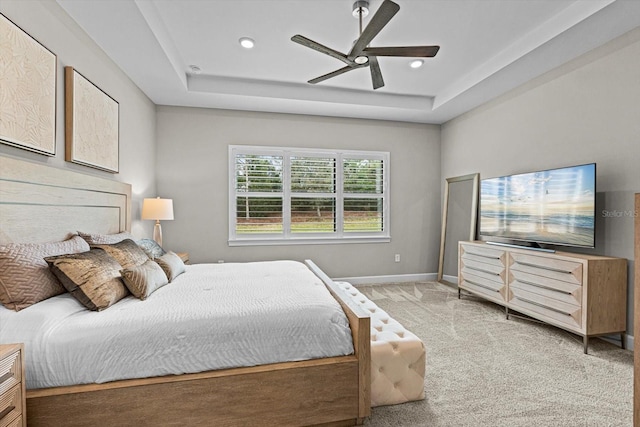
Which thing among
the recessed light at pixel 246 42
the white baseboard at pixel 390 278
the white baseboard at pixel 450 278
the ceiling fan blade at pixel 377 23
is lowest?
the white baseboard at pixel 390 278

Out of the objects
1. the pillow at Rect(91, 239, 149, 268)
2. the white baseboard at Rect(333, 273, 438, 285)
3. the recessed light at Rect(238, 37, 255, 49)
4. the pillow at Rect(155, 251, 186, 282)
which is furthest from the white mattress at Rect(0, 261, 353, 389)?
the white baseboard at Rect(333, 273, 438, 285)

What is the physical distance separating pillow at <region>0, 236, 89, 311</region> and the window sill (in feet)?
9.01

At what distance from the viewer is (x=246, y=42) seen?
2.95 m

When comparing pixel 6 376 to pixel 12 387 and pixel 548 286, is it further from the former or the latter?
pixel 548 286

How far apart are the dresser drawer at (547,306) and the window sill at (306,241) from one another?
203 centimetres

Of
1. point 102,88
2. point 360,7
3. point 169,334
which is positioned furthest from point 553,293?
point 102,88

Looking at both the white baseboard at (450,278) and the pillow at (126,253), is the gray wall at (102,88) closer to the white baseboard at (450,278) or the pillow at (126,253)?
the pillow at (126,253)

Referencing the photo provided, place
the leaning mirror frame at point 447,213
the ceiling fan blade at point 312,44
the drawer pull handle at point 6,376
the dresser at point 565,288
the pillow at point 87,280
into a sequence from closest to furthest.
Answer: the drawer pull handle at point 6,376
the pillow at point 87,280
the ceiling fan blade at point 312,44
the dresser at point 565,288
the leaning mirror frame at point 447,213

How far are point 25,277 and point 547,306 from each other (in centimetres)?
386

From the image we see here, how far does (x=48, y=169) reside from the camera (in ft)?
6.51

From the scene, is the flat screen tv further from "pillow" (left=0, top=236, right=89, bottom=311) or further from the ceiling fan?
"pillow" (left=0, top=236, right=89, bottom=311)

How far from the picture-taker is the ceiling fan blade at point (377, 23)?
1.78m

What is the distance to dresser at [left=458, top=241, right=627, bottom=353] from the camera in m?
2.49

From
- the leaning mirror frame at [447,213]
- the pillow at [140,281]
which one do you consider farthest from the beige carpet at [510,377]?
the pillow at [140,281]
